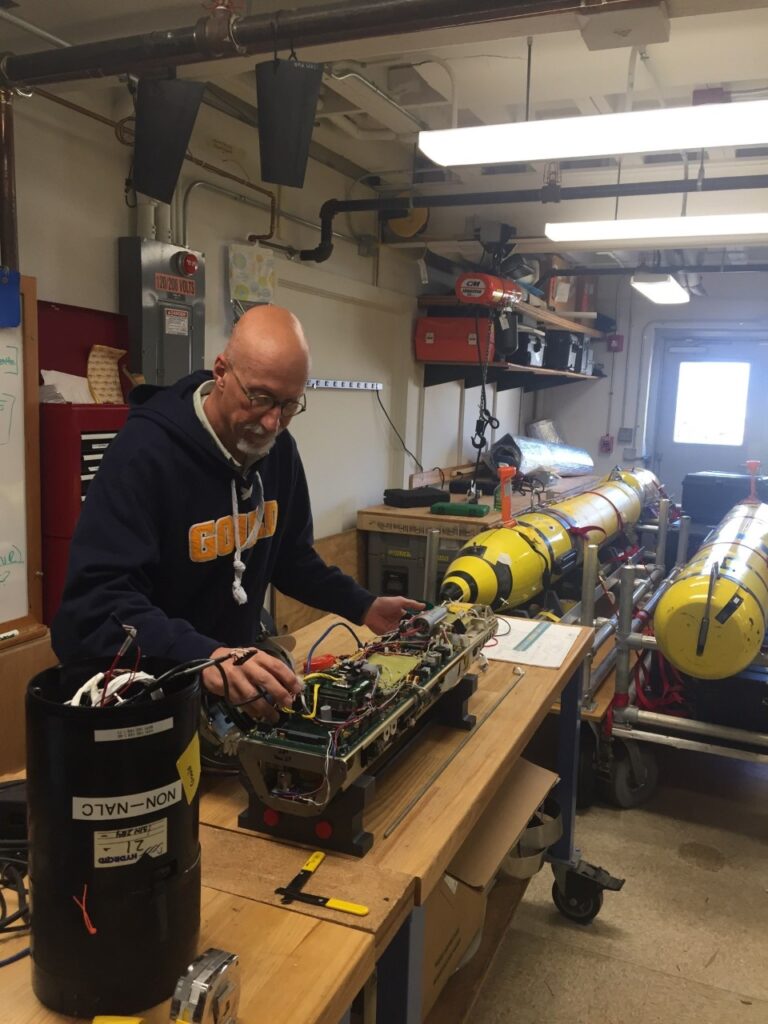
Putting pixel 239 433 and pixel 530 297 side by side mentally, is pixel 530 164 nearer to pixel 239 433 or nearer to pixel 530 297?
pixel 530 297

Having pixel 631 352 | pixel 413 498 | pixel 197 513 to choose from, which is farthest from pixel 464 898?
pixel 631 352

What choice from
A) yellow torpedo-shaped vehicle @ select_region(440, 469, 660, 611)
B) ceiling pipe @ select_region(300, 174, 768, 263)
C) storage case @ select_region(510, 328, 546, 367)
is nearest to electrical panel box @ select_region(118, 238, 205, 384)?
ceiling pipe @ select_region(300, 174, 768, 263)

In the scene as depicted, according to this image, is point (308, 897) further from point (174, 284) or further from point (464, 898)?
point (174, 284)

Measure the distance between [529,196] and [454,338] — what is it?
5.50 ft

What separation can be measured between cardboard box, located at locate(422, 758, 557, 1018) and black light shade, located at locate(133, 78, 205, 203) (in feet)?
7.02

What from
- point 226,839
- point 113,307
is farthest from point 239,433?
point 113,307

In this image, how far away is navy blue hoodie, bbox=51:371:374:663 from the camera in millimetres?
1383

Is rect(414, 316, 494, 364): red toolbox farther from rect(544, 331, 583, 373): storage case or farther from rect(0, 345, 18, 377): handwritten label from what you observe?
rect(0, 345, 18, 377): handwritten label

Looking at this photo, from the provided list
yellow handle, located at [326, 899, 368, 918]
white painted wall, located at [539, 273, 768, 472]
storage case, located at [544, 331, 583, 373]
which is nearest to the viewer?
yellow handle, located at [326, 899, 368, 918]

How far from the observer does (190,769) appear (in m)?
0.90

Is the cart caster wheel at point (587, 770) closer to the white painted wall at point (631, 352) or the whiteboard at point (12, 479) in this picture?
the whiteboard at point (12, 479)

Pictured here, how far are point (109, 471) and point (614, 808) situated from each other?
2.71 metres

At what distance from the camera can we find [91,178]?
3.11m

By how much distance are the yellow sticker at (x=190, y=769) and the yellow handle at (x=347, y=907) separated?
0.31m
